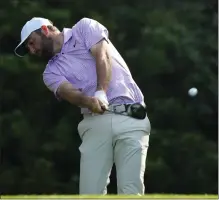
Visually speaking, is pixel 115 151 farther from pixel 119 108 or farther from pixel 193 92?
pixel 193 92

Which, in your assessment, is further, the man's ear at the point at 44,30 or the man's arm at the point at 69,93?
the man's ear at the point at 44,30

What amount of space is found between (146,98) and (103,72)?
5.89 m

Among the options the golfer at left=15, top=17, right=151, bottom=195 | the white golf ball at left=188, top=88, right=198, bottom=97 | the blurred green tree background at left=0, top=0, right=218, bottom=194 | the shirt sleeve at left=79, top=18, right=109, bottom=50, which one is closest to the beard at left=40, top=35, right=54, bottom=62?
the golfer at left=15, top=17, right=151, bottom=195

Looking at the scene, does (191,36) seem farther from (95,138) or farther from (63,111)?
(95,138)

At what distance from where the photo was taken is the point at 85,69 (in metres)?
5.65

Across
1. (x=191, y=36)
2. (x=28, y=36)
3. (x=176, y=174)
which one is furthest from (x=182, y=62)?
(x=28, y=36)

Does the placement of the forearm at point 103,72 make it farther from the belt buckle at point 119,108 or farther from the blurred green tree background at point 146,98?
the blurred green tree background at point 146,98

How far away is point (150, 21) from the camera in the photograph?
1136 cm

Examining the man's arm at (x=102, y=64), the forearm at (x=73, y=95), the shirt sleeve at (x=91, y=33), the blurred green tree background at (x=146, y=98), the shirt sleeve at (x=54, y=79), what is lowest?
the blurred green tree background at (x=146, y=98)

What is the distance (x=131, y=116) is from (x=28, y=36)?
64 centimetres

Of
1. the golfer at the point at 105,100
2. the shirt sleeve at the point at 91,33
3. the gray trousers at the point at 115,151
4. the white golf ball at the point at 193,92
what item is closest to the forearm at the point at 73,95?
the golfer at the point at 105,100

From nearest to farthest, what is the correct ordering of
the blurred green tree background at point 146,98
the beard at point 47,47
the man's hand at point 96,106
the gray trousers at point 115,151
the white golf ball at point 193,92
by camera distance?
the man's hand at point 96,106 < the gray trousers at point 115,151 < the beard at point 47,47 < the white golf ball at point 193,92 < the blurred green tree background at point 146,98

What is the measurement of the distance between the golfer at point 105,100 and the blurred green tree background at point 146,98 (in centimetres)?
508

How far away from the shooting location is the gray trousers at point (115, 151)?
18.3ft
